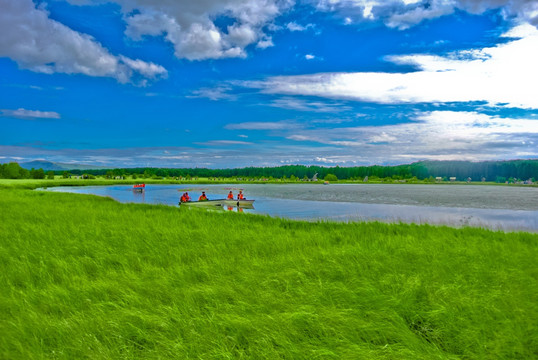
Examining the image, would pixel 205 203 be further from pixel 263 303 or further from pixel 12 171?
pixel 12 171

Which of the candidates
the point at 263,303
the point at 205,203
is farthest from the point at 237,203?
the point at 263,303

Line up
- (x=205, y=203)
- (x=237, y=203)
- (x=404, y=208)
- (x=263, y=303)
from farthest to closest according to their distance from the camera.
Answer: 1. (x=237, y=203)
2. (x=404, y=208)
3. (x=205, y=203)
4. (x=263, y=303)

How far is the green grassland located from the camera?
3926mm

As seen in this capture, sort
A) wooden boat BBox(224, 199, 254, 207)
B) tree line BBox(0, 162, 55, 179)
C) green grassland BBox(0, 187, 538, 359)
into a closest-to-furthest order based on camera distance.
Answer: green grassland BBox(0, 187, 538, 359) → wooden boat BBox(224, 199, 254, 207) → tree line BBox(0, 162, 55, 179)

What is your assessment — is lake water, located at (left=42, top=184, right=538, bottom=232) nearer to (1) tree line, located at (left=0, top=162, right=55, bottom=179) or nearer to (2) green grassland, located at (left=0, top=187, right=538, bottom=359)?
(2) green grassland, located at (left=0, top=187, right=538, bottom=359)

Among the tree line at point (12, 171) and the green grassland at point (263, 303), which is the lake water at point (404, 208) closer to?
the green grassland at point (263, 303)

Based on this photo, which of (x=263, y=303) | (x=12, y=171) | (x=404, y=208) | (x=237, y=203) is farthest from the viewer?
(x=12, y=171)

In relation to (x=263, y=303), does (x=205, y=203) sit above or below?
below

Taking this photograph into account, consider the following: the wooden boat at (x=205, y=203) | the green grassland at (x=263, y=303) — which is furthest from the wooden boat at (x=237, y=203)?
the green grassland at (x=263, y=303)

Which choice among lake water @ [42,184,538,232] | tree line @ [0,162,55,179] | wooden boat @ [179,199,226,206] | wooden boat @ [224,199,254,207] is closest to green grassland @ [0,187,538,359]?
lake water @ [42,184,538,232]

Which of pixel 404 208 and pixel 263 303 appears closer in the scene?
pixel 263 303

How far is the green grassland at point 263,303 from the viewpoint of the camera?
155 inches

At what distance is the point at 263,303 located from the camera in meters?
5.09

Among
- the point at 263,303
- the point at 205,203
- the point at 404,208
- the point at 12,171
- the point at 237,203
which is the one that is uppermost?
the point at 12,171
